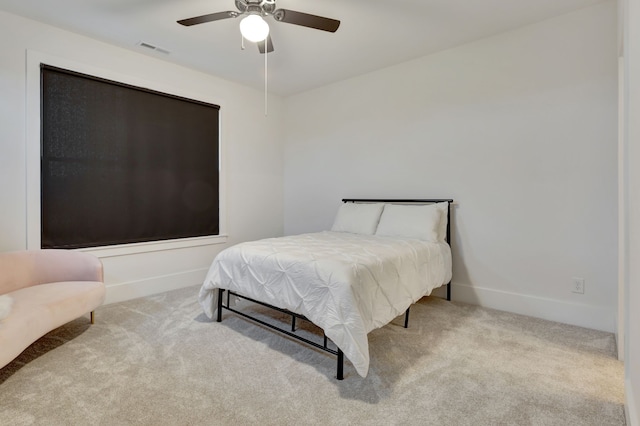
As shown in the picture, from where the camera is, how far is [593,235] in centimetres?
258

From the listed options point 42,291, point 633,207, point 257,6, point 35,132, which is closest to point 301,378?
point 633,207

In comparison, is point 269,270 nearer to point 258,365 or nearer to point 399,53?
point 258,365

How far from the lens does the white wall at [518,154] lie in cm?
256

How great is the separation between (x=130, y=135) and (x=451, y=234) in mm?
3512

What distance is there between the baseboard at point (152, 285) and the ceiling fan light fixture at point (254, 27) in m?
2.71

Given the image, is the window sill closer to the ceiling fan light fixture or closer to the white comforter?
the white comforter

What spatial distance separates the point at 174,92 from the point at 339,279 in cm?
307

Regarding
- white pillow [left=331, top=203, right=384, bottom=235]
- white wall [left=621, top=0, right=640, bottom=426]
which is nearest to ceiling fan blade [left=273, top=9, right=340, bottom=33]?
white wall [left=621, top=0, right=640, bottom=426]

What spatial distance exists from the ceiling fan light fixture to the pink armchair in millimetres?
2168

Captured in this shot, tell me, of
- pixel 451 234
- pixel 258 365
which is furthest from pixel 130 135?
pixel 451 234

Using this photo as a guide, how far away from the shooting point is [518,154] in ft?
9.53

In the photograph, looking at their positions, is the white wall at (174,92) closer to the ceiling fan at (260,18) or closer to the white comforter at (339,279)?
the white comforter at (339,279)

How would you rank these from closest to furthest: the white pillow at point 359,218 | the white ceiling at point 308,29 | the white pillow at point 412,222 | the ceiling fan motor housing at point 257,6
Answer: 1. the ceiling fan motor housing at point 257,6
2. the white ceiling at point 308,29
3. the white pillow at point 412,222
4. the white pillow at point 359,218

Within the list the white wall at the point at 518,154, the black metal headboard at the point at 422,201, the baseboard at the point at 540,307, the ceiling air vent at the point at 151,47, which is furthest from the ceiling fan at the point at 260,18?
the baseboard at the point at 540,307
